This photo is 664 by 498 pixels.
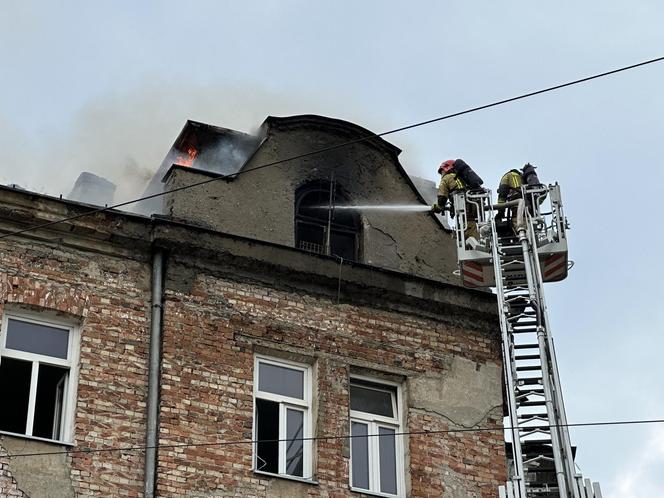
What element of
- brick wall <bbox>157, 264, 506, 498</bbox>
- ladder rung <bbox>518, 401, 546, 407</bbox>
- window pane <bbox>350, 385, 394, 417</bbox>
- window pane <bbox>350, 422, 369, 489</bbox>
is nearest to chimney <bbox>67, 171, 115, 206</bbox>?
brick wall <bbox>157, 264, 506, 498</bbox>

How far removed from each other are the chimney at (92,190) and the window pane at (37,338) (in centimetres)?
398

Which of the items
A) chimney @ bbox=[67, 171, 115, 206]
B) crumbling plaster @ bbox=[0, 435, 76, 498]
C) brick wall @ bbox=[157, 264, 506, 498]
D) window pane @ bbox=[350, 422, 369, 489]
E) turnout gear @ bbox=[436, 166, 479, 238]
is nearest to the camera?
crumbling plaster @ bbox=[0, 435, 76, 498]

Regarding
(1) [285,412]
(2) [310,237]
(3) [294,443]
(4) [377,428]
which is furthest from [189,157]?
(4) [377,428]

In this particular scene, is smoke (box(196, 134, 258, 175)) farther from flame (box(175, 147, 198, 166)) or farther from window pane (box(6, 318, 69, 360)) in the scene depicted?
window pane (box(6, 318, 69, 360))

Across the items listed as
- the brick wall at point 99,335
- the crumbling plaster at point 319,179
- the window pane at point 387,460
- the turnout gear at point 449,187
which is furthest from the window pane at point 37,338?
the turnout gear at point 449,187

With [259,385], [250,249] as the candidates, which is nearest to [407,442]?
[259,385]

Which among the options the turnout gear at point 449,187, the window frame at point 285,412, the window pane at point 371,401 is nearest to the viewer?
the window frame at point 285,412

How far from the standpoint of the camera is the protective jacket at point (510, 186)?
16.2 metres

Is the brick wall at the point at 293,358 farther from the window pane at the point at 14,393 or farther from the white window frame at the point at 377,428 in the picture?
the window pane at the point at 14,393

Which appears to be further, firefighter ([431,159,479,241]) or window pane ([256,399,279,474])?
firefighter ([431,159,479,241])

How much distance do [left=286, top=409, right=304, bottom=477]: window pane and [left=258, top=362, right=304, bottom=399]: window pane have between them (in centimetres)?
25

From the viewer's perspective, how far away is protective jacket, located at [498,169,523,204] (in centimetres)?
1622

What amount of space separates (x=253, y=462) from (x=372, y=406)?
1.84 m

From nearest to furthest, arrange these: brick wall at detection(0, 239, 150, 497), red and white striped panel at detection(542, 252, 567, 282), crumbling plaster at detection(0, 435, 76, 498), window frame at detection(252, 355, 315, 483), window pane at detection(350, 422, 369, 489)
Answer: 1. crumbling plaster at detection(0, 435, 76, 498)
2. brick wall at detection(0, 239, 150, 497)
3. window frame at detection(252, 355, 315, 483)
4. window pane at detection(350, 422, 369, 489)
5. red and white striped panel at detection(542, 252, 567, 282)
